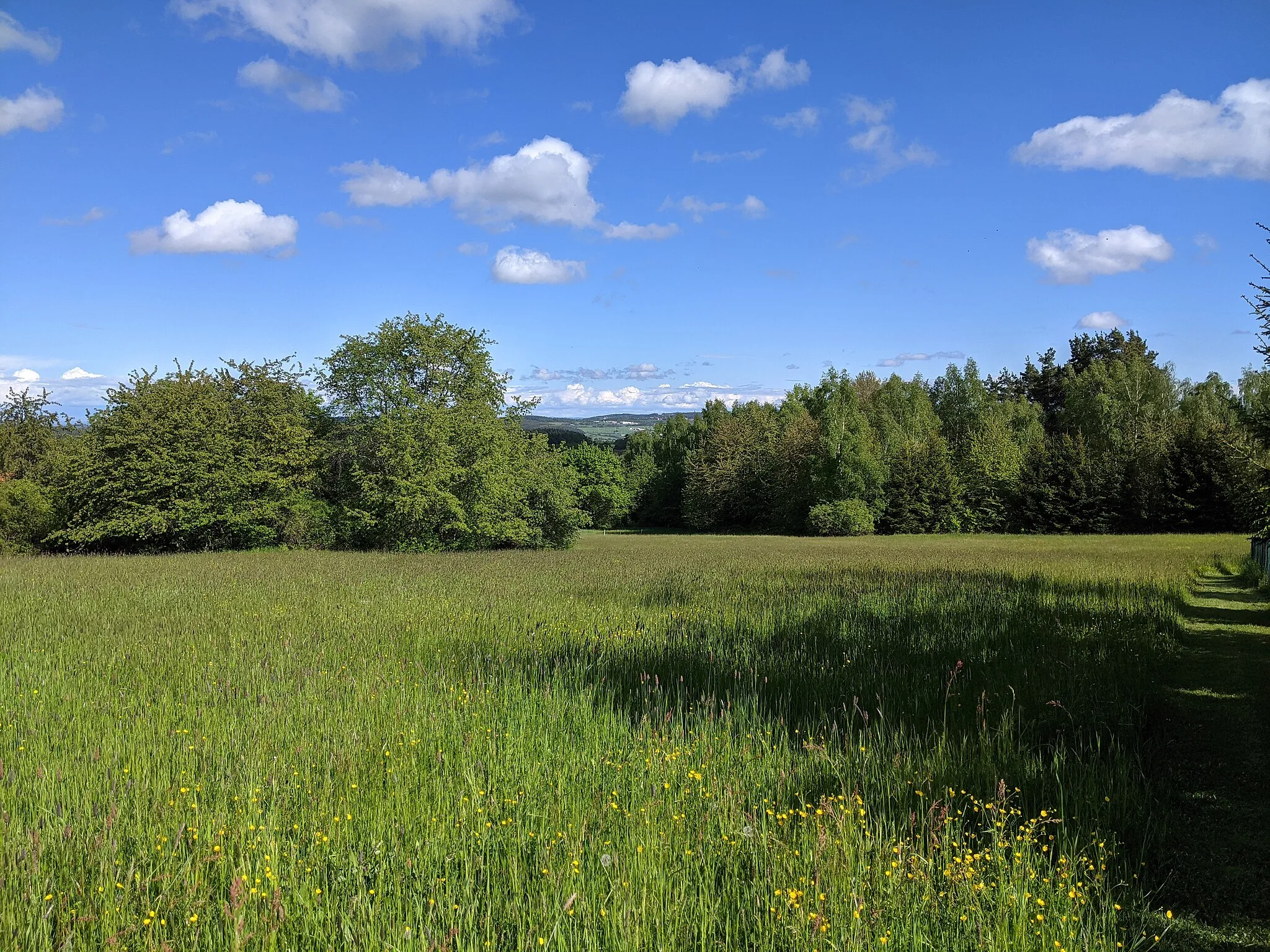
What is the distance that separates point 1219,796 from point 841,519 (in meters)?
49.6

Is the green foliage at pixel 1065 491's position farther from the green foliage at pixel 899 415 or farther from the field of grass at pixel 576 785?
the field of grass at pixel 576 785

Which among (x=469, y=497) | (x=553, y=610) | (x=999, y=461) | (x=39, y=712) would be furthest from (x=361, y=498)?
(x=999, y=461)

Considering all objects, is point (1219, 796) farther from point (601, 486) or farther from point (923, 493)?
point (601, 486)

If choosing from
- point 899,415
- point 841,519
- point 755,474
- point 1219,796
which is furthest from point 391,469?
point 899,415

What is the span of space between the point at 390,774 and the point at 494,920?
182 centimetres

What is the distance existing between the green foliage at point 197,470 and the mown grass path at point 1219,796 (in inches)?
1101

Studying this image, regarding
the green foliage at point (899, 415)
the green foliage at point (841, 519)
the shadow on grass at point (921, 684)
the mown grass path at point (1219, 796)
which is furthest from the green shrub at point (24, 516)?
the green foliage at point (899, 415)

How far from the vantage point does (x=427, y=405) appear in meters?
28.2

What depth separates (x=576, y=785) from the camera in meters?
4.58

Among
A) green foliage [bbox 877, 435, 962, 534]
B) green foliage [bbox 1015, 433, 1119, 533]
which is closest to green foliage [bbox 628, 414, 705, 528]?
green foliage [bbox 877, 435, 962, 534]

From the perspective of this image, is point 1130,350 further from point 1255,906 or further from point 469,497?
point 1255,906

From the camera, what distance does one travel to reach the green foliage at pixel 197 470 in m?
25.3

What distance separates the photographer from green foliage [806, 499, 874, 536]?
175ft

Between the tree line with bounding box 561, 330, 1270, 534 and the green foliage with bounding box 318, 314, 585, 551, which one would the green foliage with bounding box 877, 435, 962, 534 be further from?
the green foliage with bounding box 318, 314, 585, 551
